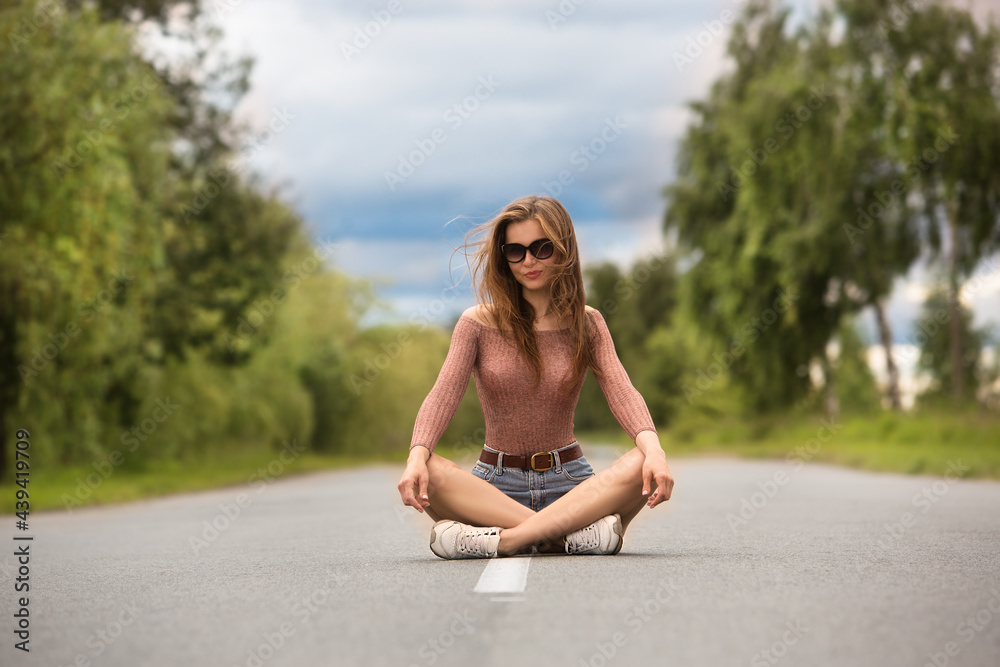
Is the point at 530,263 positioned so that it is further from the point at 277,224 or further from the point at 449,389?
the point at 277,224

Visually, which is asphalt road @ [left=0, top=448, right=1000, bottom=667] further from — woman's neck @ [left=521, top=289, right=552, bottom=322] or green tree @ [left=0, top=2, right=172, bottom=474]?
green tree @ [left=0, top=2, right=172, bottom=474]

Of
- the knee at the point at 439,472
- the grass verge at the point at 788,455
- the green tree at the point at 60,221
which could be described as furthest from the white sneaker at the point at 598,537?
the green tree at the point at 60,221

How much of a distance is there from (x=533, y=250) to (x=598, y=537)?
1.42 metres

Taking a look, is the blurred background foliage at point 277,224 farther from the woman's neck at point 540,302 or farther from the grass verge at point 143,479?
the woman's neck at point 540,302

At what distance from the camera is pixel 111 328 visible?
60.0 feet

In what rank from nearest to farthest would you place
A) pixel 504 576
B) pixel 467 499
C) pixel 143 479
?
pixel 504 576 < pixel 467 499 < pixel 143 479

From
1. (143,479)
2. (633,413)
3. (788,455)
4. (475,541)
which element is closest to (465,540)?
(475,541)

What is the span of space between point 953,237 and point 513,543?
2116 cm

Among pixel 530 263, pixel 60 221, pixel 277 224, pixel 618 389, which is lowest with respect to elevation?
pixel 618 389

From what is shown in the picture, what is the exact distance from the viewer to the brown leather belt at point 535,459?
590 cm

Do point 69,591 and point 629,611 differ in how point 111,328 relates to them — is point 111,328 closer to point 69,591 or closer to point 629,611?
point 69,591

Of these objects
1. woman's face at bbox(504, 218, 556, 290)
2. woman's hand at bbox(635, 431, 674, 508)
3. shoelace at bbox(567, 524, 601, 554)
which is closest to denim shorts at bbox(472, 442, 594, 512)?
shoelace at bbox(567, 524, 601, 554)

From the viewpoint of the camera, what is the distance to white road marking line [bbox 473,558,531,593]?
4711mm

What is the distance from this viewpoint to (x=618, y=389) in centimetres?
589
